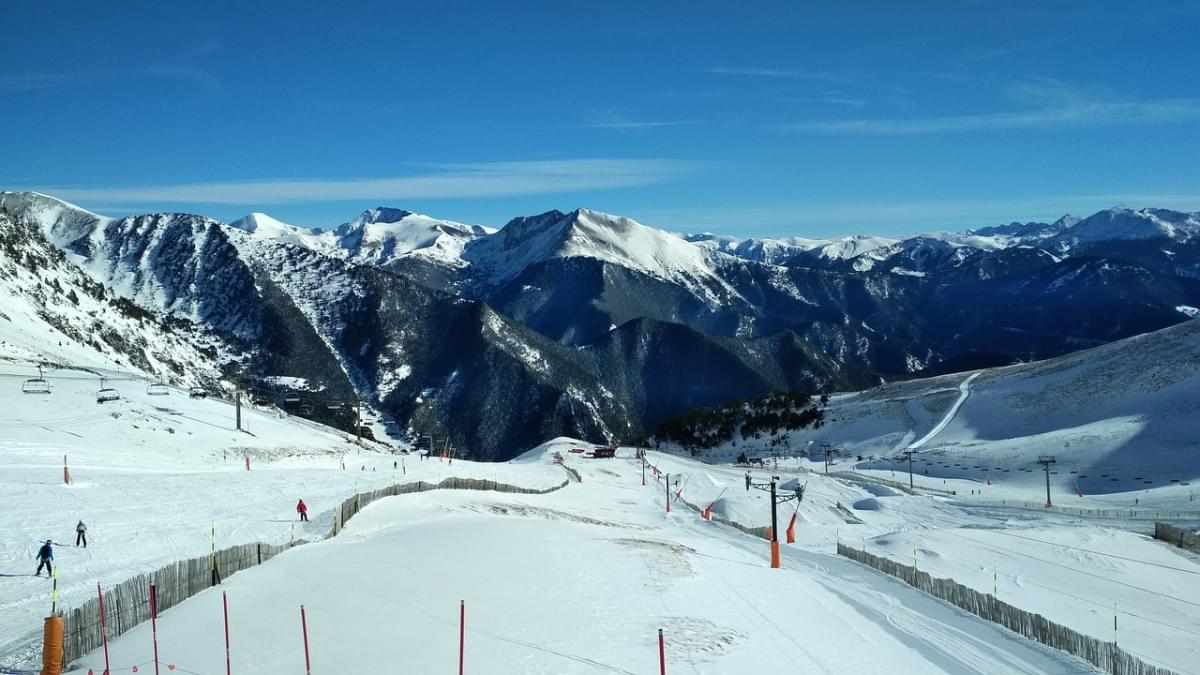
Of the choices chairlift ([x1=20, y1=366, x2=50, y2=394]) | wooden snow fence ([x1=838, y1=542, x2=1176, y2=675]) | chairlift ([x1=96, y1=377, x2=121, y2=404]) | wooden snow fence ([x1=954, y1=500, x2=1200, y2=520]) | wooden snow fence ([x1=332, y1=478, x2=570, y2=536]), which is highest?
chairlift ([x1=20, y1=366, x2=50, y2=394])

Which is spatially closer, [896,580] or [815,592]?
[815,592]

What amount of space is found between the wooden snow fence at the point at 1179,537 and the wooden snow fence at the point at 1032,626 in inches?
946

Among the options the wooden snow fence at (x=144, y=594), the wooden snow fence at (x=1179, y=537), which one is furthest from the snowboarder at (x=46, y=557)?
the wooden snow fence at (x=1179, y=537)

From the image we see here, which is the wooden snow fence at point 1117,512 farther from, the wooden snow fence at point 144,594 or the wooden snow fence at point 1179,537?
the wooden snow fence at point 144,594

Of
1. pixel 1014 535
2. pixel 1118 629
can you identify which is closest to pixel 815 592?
pixel 1118 629

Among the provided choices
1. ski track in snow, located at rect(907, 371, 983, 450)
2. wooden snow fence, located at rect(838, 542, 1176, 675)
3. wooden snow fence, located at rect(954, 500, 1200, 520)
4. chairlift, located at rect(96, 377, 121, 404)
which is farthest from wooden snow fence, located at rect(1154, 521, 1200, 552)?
chairlift, located at rect(96, 377, 121, 404)

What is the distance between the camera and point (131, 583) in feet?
63.1

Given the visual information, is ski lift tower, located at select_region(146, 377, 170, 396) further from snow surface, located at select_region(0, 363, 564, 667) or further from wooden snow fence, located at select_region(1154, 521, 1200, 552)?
wooden snow fence, located at select_region(1154, 521, 1200, 552)

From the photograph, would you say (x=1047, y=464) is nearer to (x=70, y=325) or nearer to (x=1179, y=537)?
(x=1179, y=537)

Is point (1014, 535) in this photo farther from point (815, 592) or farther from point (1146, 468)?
point (1146, 468)

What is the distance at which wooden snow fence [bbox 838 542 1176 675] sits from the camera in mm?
20453

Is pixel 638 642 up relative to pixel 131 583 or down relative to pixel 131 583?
down

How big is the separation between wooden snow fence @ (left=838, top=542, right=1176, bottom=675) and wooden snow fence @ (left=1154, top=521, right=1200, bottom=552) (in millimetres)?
24028

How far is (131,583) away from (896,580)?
25.3m
